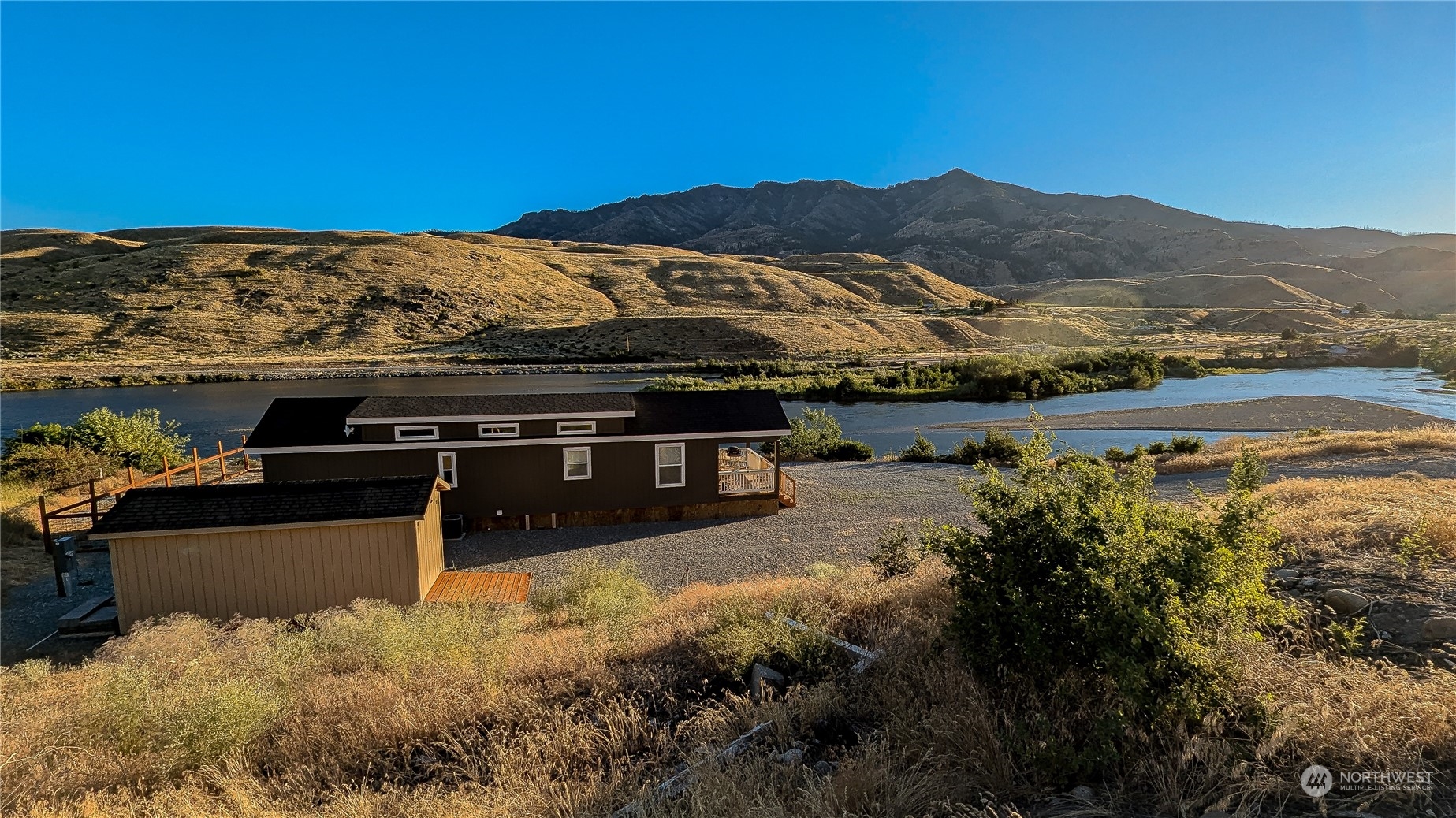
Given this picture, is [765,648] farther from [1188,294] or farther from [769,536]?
[1188,294]

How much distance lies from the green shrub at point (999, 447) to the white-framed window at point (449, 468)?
18269 millimetres

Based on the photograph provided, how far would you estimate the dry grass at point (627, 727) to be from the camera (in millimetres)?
3406

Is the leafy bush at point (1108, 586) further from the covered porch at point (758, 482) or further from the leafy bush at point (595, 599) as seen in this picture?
the covered porch at point (758, 482)

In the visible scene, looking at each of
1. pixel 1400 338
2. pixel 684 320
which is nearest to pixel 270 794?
pixel 684 320

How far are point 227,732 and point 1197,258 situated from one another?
219076mm

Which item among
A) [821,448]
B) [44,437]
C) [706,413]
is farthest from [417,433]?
[821,448]

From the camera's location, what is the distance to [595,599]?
907 cm

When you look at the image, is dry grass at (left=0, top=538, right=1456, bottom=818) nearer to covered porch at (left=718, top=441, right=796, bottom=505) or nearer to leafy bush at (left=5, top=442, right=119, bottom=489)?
covered porch at (left=718, top=441, right=796, bottom=505)

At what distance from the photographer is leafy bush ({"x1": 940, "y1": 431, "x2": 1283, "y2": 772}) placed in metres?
3.47

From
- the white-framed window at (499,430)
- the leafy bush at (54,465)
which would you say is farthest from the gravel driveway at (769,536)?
the leafy bush at (54,465)

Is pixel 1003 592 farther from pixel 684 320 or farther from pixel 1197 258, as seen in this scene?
pixel 1197 258

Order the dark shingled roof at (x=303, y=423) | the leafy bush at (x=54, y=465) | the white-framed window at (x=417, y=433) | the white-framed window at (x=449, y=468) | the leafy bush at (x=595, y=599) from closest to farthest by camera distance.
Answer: the leafy bush at (x=595, y=599) → the dark shingled roof at (x=303, y=423) → the white-framed window at (x=417, y=433) → the white-framed window at (x=449, y=468) → the leafy bush at (x=54, y=465)

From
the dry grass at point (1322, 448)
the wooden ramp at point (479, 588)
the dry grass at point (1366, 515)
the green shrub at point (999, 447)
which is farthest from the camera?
the green shrub at point (999, 447)

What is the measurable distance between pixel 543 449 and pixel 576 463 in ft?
2.82
